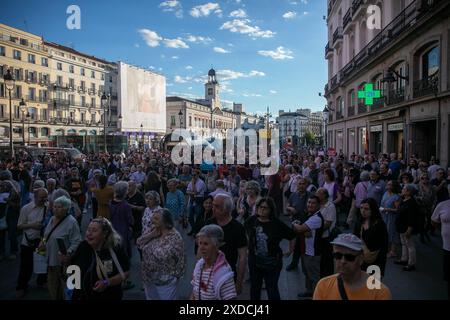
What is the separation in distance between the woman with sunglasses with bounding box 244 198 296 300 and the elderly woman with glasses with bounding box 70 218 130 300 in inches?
64.0

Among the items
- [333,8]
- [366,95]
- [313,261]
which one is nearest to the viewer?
[313,261]

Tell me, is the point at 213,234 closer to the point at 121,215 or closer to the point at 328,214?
the point at 328,214

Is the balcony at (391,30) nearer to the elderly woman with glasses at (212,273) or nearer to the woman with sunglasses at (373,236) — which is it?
the woman with sunglasses at (373,236)

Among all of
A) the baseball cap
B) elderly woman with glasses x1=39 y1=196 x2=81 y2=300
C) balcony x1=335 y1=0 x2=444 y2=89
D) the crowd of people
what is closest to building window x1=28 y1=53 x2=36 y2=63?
balcony x1=335 y1=0 x2=444 y2=89

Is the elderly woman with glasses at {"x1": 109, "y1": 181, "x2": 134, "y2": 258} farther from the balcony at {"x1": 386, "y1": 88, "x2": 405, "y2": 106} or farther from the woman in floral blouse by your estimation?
the balcony at {"x1": 386, "y1": 88, "x2": 405, "y2": 106}

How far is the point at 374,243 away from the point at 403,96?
16.1 meters

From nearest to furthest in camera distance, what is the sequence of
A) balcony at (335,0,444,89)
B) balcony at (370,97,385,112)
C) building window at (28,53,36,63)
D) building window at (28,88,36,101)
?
balcony at (335,0,444,89)
balcony at (370,97,385,112)
building window at (28,53,36,63)
building window at (28,88,36,101)

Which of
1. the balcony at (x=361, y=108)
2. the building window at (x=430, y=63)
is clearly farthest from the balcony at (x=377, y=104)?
the building window at (x=430, y=63)

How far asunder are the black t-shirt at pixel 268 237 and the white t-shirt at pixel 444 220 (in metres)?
2.40

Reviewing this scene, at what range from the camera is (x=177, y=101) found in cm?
8575

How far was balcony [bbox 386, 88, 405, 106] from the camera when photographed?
59.5 ft
